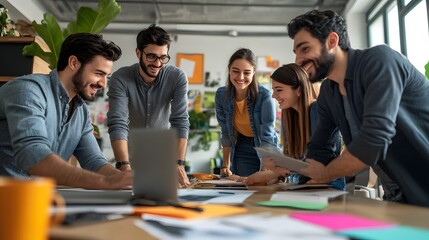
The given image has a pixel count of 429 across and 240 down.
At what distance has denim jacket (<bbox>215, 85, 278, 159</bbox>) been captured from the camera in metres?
2.13

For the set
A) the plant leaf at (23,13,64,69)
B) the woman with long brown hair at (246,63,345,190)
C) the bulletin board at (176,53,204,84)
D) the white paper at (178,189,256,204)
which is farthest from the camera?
the bulletin board at (176,53,204,84)

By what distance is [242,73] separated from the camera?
7.52 feet

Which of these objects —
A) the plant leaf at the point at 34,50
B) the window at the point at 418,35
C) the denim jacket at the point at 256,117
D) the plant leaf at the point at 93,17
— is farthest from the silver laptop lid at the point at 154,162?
the window at the point at 418,35

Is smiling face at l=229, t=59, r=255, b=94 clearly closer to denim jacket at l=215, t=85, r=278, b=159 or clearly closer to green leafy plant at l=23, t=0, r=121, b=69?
denim jacket at l=215, t=85, r=278, b=159

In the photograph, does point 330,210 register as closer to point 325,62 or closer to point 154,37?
point 325,62

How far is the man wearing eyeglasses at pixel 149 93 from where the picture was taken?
194 centimetres

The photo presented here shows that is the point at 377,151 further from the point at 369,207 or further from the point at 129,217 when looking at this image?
the point at 129,217

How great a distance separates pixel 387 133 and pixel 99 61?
1.14 m

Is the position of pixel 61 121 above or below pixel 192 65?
below

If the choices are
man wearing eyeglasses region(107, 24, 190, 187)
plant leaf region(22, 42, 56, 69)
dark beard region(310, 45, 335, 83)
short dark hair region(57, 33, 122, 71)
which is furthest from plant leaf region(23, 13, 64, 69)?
dark beard region(310, 45, 335, 83)

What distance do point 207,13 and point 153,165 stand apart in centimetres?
448

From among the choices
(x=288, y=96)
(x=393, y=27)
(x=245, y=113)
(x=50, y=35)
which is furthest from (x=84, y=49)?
(x=393, y=27)

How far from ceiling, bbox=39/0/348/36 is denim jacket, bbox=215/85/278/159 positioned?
2.52 m

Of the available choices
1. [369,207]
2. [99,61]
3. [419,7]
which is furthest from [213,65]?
[369,207]
